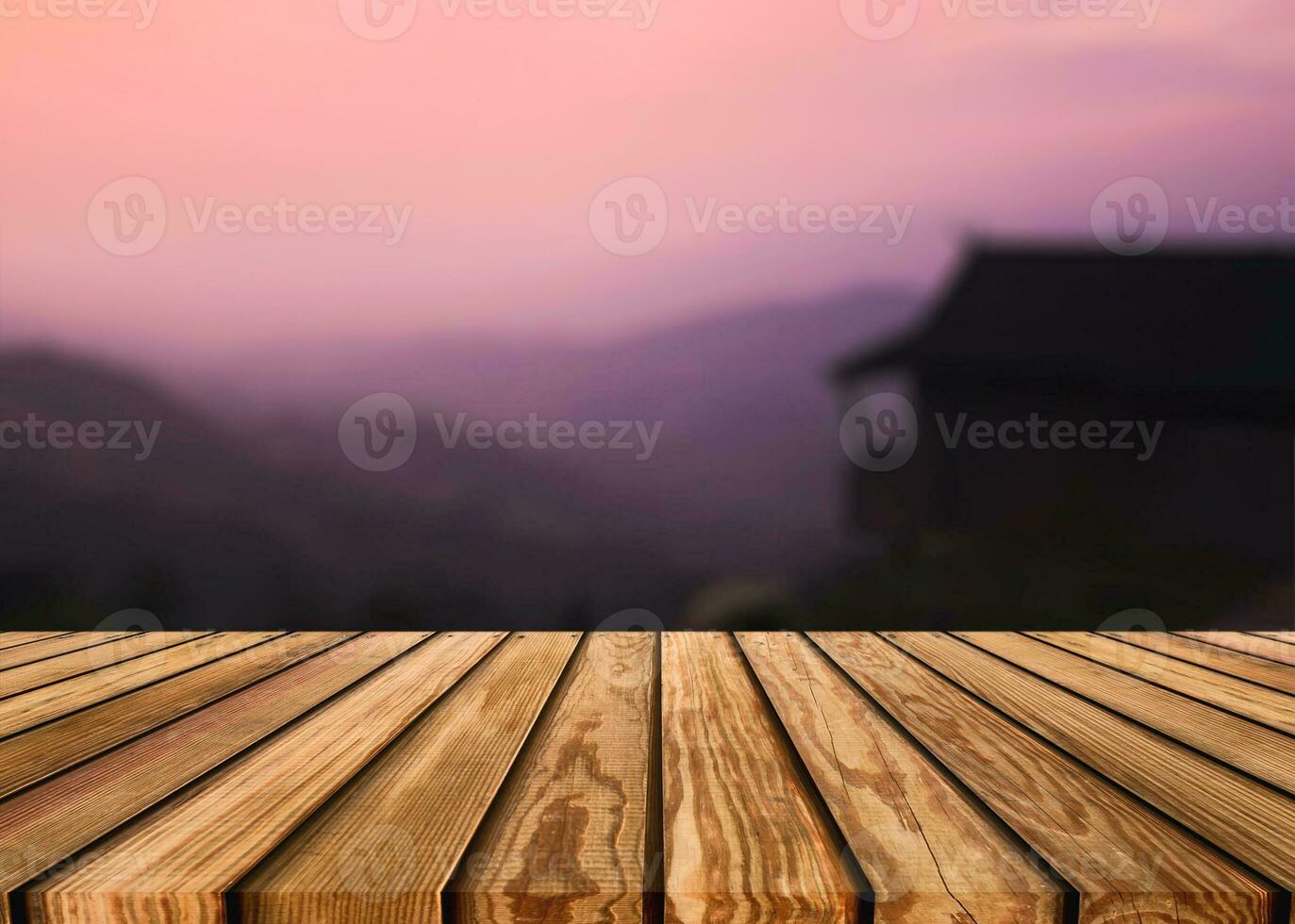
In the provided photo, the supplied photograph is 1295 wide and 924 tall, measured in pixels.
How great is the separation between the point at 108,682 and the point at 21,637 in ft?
2.31

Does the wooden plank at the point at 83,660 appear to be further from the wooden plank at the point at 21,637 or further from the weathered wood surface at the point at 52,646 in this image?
the wooden plank at the point at 21,637

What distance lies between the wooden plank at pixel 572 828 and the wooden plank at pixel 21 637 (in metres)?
1.34

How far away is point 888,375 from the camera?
2.19 meters

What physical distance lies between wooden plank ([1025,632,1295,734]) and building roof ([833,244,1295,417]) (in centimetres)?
96

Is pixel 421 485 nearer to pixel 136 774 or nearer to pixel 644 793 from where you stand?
pixel 136 774

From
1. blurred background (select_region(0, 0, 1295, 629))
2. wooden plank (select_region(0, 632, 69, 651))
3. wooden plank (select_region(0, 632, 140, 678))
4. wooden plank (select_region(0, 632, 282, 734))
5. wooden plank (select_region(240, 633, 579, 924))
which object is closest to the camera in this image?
wooden plank (select_region(240, 633, 579, 924))

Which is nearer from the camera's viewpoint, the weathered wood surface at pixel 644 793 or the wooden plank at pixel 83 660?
the weathered wood surface at pixel 644 793

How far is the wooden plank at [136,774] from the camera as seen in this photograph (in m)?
0.58

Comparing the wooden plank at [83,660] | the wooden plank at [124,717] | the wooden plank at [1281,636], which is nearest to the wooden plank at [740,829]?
the wooden plank at [124,717]

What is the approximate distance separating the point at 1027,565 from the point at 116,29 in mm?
3220

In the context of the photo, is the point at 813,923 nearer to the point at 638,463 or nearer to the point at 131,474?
the point at 638,463

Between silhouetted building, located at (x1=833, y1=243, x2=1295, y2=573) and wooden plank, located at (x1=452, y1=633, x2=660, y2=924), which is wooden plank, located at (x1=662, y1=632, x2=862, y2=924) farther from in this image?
silhouetted building, located at (x1=833, y1=243, x2=1295, y2=573)

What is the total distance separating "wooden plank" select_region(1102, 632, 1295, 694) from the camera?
1.19 meters

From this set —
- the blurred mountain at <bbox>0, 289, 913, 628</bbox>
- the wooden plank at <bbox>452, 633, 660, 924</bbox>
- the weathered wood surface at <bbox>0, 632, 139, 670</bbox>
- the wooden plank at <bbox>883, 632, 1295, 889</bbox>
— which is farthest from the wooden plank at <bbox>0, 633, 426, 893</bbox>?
the blurred mountain at <bbox>0, 289, 913, 628</bbox>
